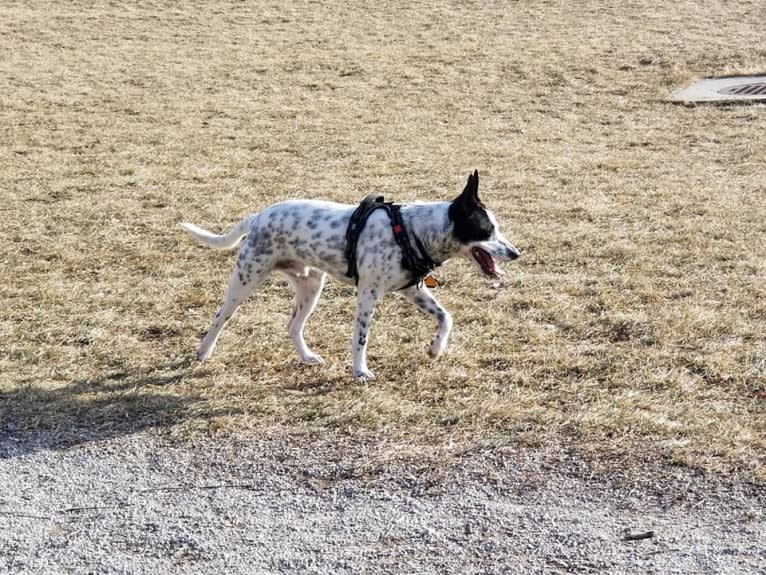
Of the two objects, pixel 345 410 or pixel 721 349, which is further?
pixel 721 349

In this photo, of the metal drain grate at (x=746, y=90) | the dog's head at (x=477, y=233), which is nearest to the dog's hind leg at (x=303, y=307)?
the dog's head at (x=477, y=233)

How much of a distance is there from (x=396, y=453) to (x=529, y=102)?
11.3 m

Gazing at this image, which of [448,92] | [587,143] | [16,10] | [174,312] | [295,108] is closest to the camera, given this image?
[174,312]

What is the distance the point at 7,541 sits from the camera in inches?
166

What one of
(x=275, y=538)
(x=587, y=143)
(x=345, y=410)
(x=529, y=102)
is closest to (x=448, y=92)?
(x=529, y=102)

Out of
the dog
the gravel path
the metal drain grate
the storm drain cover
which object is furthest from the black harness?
the metal drain grate

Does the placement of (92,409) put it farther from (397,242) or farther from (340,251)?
(397,242)

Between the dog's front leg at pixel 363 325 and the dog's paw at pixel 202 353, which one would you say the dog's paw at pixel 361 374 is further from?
the dog's paw at pixel 202 353

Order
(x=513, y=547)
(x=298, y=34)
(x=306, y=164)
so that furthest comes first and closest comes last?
(x=298, y=34)
(x=306, y=164)
(x=513, y=547)

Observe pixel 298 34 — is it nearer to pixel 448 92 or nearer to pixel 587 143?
pixel 448 92

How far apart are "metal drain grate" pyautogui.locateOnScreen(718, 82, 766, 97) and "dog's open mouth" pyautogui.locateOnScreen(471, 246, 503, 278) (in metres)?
10.8

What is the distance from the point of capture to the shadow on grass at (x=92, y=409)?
5242 millimetres

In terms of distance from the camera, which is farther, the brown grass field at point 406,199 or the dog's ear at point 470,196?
the brown grass field at point 406,199

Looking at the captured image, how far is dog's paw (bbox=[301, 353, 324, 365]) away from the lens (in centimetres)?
626
